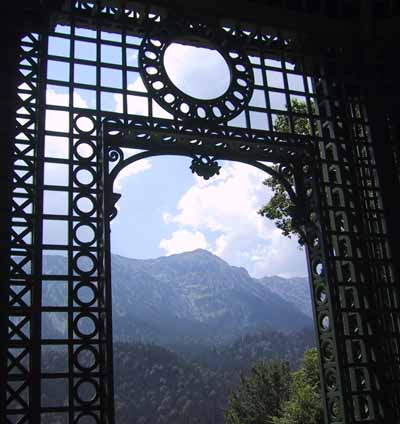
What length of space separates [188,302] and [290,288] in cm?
3802

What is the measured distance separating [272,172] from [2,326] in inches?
118

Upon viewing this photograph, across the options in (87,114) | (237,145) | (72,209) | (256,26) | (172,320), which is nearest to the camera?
(72,209)

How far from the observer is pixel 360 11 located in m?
6.84

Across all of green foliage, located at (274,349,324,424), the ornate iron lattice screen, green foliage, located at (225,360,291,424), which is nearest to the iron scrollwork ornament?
the ornate iron lattice screen

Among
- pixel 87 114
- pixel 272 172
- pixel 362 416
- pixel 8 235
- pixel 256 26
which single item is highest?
pixel 256 26

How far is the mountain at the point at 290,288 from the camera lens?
12975 cm

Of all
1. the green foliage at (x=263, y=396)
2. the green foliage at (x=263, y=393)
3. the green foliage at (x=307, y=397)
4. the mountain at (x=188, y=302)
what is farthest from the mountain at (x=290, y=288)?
the green foliage at (x=307, y=397)

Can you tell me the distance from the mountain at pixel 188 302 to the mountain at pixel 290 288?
44.5 feet

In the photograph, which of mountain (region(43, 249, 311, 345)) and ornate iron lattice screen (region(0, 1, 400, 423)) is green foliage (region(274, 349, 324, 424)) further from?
mountain (region(43, 249, 311, 345))

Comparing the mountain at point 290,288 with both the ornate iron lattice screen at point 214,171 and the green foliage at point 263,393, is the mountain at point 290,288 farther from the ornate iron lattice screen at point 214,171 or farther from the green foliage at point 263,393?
the ornate iron lattice screen at point 214,171

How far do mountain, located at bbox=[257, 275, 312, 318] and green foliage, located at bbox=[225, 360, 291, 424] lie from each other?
93283 millimetres

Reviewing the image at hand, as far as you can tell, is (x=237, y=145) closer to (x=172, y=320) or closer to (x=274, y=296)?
(x=172, y=320)

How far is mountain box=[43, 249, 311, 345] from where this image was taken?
294 ft

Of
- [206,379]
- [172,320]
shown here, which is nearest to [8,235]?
[206,379]
